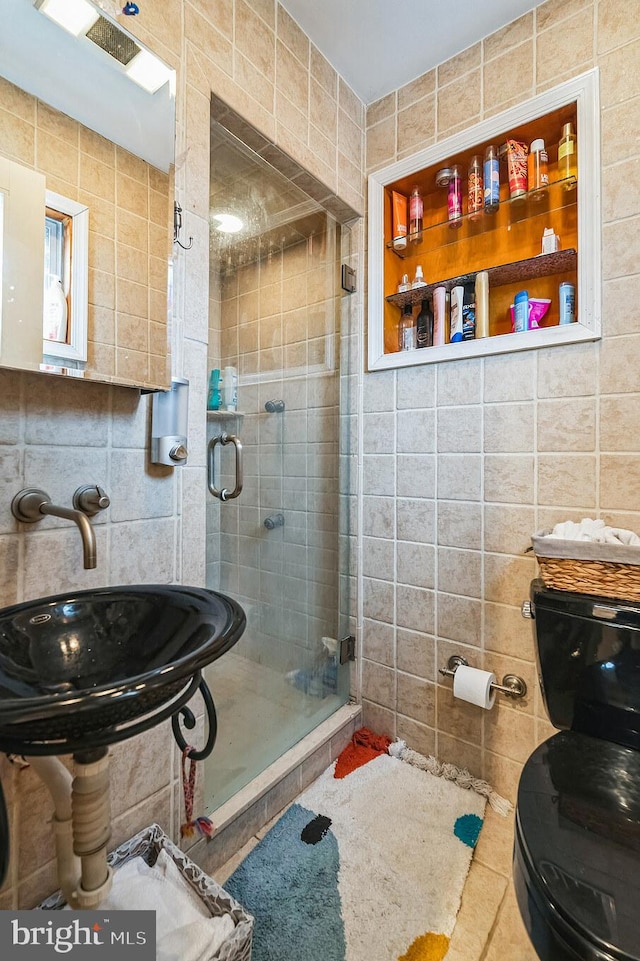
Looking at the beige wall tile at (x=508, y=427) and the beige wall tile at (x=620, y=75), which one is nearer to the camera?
the beige wall tile at (x=620, y=75)

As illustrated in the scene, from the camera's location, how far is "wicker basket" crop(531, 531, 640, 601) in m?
0.99

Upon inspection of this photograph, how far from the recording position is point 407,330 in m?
1.62

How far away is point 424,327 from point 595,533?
0.90 metres

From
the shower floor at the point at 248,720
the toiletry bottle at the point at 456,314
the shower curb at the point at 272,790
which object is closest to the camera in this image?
the shower curb at the point at 272,790

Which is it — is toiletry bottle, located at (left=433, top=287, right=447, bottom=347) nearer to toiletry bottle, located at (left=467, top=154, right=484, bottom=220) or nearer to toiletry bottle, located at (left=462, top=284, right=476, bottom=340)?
toiletry bottle, located at (left=462, top=284, right=476, bottom=340)

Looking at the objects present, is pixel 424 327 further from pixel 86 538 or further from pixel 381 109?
pixel 86 538

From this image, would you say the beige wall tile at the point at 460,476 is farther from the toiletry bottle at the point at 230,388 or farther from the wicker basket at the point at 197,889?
the wicker basket at the point at 197,889

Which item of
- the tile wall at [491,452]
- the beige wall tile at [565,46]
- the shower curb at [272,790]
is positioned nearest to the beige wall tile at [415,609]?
the tile wall at [491,452]

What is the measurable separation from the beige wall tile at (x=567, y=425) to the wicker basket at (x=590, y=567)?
33cm

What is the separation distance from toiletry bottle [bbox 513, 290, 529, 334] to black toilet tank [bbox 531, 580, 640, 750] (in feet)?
2.60

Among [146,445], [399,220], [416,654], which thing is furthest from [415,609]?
[399,220]

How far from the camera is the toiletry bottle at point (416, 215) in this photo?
161cm

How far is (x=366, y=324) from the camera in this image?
5.51 ft

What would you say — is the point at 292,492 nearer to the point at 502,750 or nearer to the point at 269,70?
the point at 502,750
